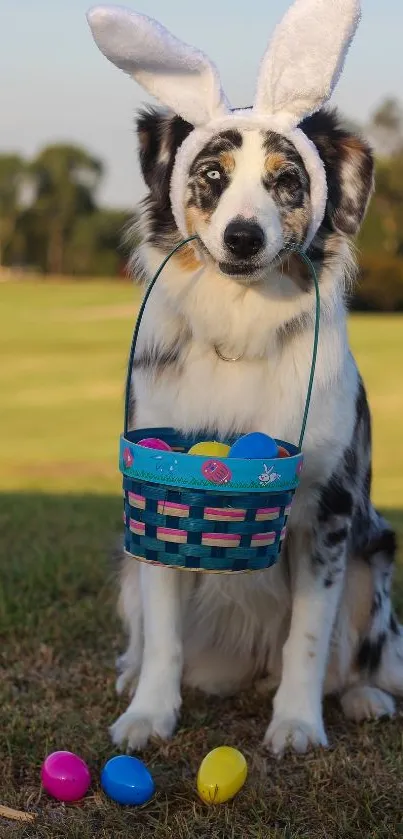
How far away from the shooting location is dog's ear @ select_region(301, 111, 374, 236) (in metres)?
3.03

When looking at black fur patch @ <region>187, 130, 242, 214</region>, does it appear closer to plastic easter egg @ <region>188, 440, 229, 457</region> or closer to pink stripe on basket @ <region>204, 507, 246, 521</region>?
plastic easter egg @ <region>188, 440, 229, 457</region>

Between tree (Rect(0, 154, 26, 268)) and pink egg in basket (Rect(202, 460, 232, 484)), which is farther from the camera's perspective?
tree (Rect(0, 154, 26, 268))

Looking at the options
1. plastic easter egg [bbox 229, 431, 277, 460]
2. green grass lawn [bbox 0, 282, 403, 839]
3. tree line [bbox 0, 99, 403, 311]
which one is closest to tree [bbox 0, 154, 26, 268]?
tree line [bbox 0, 99, 403, 311]

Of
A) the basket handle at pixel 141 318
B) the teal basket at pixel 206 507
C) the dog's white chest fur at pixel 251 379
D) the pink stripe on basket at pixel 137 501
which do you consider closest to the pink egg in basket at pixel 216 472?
the teal basket at pixel 206 507

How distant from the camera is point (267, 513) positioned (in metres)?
2.51

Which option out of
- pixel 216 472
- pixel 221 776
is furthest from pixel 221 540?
pixel 221 776

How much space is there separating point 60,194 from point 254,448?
31.5 metres

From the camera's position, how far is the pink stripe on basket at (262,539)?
251 centimetres

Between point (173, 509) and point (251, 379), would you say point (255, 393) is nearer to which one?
point (251, 379)

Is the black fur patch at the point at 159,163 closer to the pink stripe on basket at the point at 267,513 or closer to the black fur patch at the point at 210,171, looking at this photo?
the black fur patch at the point at 210,171

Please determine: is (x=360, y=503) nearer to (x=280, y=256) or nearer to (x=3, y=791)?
(x=280, y=256)

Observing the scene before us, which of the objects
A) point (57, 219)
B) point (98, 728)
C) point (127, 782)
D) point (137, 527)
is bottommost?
point (57, 219)

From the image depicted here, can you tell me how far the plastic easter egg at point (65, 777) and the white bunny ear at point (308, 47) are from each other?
6.10ft

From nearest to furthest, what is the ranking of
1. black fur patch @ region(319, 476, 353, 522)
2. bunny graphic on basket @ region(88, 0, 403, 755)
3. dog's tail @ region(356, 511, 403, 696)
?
bunny graphic on basket @ region(88, 0, 403, 755), black fur patch @ region(319, 476, 353, 522), dog's tail @ region(356, 511, 403, 696)
